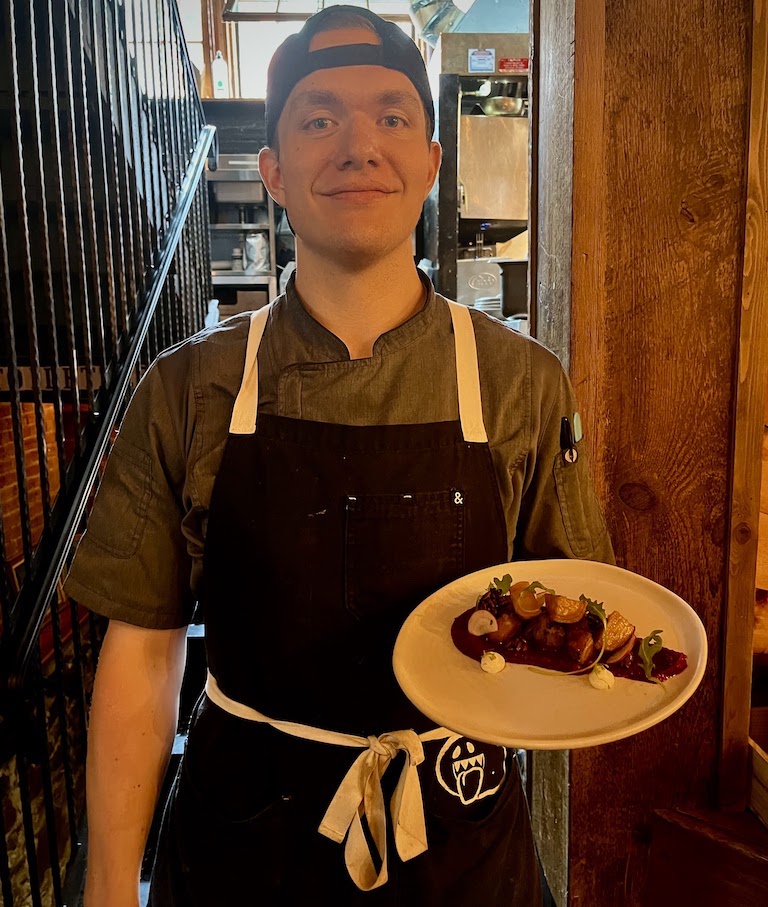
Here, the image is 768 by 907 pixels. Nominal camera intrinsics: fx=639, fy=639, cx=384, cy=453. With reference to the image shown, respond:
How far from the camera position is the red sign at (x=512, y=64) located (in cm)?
479

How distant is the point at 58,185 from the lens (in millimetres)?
2018

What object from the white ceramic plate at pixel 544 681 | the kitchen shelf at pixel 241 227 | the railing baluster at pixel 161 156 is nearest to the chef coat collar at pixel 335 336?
the white ceramic plate at pixel 544 681

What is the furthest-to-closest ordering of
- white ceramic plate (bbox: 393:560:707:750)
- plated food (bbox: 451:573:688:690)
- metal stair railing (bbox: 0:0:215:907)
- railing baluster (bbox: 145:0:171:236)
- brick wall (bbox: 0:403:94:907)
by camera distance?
railing baluster (bbox: 145:0:171:236)
brick wall (bbox: 0:403:94:907)
metal stair railing (bbox: 0:0:215:907)
plated food (bbox: 451:573:688:690)
white ceramic plate (bbox: 393:560:707:750)

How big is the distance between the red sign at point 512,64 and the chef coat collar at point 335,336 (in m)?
4.64

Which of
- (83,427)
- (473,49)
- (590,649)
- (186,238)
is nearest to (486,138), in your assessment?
(473,49)

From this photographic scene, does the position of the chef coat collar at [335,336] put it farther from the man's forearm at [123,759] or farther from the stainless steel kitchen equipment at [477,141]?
the stainless steel kitchen equipment at [477,141]

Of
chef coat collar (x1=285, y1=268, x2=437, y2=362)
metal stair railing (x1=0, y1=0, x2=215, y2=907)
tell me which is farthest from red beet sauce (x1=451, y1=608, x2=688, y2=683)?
metal stair railing (x1=0, y1=0, x2=215, y2=907)

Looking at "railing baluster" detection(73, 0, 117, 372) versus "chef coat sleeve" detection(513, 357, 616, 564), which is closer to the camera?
"chef coat sleeve" detection(513, 357, 616, 564)

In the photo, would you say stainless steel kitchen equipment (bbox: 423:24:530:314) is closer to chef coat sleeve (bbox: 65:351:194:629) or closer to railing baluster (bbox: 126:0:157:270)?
railing baluster (bbox: 126:0:157:270)

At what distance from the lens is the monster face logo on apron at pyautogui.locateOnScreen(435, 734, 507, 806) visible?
1.05m

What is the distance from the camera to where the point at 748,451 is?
1.50 m

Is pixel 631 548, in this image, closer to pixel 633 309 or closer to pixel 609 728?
pixel 633 309

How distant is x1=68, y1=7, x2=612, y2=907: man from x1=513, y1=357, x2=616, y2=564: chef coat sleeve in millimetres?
12

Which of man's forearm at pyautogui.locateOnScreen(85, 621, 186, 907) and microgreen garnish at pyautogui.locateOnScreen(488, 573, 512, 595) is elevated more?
microgreen garnish at pyautogui.locateOnScreen(488, 573, 512, 595)
